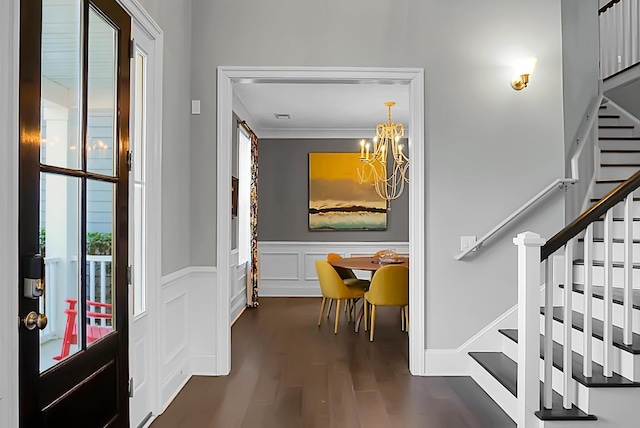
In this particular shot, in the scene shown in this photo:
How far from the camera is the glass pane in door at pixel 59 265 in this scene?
196 cm

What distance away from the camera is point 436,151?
4.20m

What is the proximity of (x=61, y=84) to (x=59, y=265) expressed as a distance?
0.70 m

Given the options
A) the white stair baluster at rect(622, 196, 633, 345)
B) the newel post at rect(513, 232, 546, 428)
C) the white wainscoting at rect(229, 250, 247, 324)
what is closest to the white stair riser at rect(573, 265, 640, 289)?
the white stair baluster at rect(622, 196, 633, 345)

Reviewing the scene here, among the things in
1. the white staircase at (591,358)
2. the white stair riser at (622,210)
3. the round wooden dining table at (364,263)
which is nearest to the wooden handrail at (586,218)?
the white staircase at (591,358)

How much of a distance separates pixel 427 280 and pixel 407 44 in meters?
1.86

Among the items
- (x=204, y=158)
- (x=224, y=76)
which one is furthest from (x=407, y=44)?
(x=204, y=158)

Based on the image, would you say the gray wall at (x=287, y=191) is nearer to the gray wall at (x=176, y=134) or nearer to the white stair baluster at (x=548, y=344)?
the gray wall at (x=176, y=134)

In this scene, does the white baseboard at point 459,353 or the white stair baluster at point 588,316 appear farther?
the white baseboard at point 459,353

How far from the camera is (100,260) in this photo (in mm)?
2475

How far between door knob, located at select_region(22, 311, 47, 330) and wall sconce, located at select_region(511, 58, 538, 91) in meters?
A: 3.64

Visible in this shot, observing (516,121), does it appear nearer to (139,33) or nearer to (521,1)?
(521,1)

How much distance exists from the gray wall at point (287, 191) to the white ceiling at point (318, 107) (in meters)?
0.20

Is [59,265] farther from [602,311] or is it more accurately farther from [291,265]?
[291,265]

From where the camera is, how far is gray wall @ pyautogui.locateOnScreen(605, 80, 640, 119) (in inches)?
236
